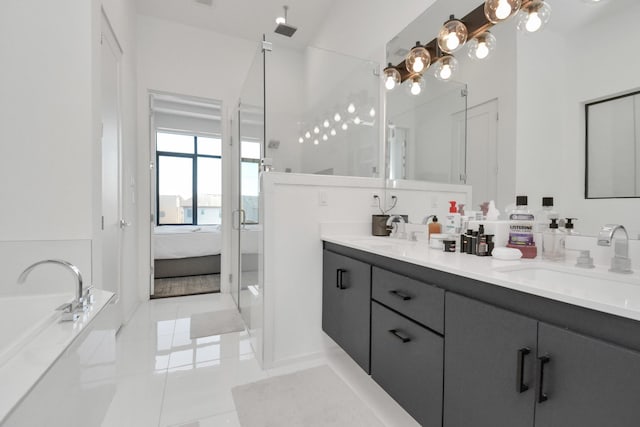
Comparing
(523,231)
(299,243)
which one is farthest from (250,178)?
(523,231)

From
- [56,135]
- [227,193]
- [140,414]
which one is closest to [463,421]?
[140,414]

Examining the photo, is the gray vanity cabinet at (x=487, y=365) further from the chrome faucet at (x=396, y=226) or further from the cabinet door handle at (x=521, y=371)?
the chrome faucet at (x=396, y=226)

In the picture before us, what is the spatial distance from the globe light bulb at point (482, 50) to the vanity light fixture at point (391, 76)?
684 mm

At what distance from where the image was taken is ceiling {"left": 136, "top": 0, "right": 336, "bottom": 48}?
10.5ft

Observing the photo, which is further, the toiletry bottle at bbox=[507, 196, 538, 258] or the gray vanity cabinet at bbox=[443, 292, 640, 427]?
the toiletry bottle at bbox=[507, 196, 538, 258]

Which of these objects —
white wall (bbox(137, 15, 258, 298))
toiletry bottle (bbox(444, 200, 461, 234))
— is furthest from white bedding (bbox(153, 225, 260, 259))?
toiletry bottle (bbox(444, 200, 461, 234))

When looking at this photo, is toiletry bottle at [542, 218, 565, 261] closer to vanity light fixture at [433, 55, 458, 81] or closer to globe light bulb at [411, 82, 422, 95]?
vanity light fixture at [433, 55, 458, 81]

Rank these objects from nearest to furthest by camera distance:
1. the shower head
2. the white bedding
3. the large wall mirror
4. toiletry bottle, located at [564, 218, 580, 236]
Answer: the large wall mirror
toiletry bottle, located at [564, 218, 580, 236]
the shower head
the white bedding

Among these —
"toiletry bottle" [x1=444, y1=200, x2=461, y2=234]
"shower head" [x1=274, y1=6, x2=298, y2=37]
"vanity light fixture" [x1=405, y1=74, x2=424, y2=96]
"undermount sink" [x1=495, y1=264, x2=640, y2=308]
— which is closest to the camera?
"undermount sink" [x1=495, y1=264, x2=640, y2=308]

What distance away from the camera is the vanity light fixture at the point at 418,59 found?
6.52ft

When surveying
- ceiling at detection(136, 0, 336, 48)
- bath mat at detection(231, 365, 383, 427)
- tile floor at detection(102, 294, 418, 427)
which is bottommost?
tile floor at detection(102, 294, 418, 427)

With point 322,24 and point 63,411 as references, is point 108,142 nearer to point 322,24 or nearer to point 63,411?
point 63,411

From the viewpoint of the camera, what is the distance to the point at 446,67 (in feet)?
6.08

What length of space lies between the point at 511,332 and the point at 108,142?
9.08 feet
